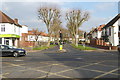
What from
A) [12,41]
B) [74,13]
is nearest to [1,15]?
[12,41]

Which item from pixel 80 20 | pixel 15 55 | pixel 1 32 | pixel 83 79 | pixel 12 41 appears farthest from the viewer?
pixel 80 20

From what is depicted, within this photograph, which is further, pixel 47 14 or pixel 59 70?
pixel 47 14

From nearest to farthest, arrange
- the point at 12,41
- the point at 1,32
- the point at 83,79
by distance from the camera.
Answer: the point at 83,79 < the point at 1,32 < the point at 12,41

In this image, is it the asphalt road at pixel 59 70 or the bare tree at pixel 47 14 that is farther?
the bare tree at pixel 47 14

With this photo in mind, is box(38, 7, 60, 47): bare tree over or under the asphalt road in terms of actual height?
over

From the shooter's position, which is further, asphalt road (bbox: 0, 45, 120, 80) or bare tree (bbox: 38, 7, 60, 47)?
bare tree (bbox: 38, 7, 60, 47)

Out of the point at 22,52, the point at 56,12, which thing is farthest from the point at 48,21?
the point at 22,52

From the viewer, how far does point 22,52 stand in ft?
61.0

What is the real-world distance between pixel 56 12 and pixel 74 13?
9.17 meters

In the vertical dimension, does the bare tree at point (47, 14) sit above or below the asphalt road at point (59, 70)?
above

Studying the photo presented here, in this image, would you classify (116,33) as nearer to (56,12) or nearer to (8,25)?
(56,12)

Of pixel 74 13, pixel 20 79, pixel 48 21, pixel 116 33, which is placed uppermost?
pixel 74 13

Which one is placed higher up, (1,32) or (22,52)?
(1,32)

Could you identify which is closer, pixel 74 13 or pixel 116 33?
pixel 116 33
